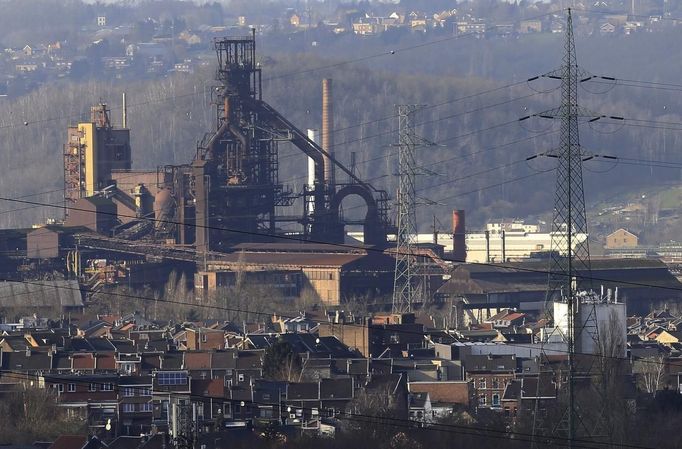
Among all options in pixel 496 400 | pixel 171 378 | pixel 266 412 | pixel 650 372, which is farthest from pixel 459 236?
pixel 266 412

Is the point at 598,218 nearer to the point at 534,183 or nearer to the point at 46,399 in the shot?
the point at 534,183

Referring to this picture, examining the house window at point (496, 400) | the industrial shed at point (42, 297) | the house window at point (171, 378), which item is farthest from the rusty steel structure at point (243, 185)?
the house window at point (171, 378)

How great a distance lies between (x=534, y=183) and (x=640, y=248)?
54.4 ft

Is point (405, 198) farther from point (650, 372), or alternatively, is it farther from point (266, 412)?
point (266, 412)

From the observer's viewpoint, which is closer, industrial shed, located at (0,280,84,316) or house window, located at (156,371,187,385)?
house window, located at (156,371,187,385)

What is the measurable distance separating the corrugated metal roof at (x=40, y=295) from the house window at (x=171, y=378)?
19800mm

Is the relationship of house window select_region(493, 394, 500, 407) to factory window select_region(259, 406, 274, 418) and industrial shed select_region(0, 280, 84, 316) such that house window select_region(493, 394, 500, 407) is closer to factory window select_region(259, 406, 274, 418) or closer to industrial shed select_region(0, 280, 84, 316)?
factory window select_region(259, 406, 274, 418)

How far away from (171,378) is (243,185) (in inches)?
1272

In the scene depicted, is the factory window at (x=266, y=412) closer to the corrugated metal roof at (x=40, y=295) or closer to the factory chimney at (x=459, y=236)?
the corrugated metal roof at (x=40, y=295)

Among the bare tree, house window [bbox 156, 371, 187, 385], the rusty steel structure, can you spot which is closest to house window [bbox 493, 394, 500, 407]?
the bare tree

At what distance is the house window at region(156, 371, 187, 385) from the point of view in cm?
3509

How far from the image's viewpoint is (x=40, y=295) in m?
57.7

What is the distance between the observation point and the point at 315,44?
15375cm

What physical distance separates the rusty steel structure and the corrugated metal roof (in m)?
6.98
